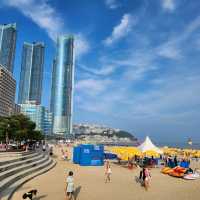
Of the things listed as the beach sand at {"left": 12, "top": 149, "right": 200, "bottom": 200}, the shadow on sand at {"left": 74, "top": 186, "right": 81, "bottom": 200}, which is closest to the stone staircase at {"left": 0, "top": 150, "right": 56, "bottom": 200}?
the beach sand at {"left": 12, "top": 149, "right": 200, "bottom": 200}

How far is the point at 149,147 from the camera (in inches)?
1318

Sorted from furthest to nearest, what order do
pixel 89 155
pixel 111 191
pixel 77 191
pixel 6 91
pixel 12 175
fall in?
pixel 6 91 → pixel 89 155 → pixel 12 175 → pixel 111 191 → pixel 77 191

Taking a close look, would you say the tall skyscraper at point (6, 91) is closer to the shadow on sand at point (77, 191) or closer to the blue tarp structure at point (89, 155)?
the blue tarp structure at point (89, 155)

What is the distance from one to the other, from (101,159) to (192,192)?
1826 cm

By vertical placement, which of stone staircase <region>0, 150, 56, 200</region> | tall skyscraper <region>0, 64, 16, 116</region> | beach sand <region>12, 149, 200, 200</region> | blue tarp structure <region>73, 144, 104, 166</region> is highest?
tall skyscraper <region>0, 64, 16, 116</region>

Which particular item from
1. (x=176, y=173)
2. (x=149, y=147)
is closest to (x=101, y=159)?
(x=149, y=147)

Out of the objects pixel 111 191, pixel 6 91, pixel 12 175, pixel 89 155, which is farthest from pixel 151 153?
pixel 6 91

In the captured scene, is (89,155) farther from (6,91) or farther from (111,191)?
(6,91)

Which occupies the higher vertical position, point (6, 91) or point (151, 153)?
point (6, 91)

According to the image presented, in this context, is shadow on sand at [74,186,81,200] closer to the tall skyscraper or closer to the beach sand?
the beach sand

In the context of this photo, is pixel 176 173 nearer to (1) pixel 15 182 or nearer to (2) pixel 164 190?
(2) pixel 164 190

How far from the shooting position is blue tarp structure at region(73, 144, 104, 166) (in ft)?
111

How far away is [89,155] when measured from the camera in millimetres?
34219

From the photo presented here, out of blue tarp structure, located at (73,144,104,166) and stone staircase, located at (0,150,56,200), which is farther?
blue tarp structure, located at (73,144,104,166)
